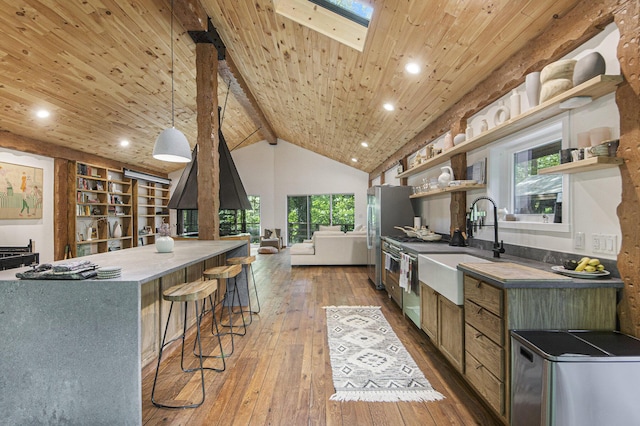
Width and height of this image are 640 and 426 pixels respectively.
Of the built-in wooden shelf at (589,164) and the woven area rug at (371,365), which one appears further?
the woven area rug at (371,365)

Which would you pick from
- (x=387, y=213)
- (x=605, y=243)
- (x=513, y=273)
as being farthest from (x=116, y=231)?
(x=605, y=243)

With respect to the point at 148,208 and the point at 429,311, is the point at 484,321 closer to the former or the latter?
the point at 429,311

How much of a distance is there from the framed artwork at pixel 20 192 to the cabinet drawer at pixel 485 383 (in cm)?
672

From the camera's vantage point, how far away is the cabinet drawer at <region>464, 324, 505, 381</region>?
164 centimetres

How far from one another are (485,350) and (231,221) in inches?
258

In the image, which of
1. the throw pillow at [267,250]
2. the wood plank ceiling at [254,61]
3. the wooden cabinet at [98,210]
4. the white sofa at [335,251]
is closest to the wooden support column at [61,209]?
the wooden cabinet at [98,210]

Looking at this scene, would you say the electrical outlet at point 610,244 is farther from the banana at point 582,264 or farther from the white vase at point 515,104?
the white vase at point 515,104

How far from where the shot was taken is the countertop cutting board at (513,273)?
5.24ft

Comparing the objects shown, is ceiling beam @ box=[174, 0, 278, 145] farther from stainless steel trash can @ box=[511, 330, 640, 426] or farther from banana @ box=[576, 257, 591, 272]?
stainless steel trash can @ box=[511, 330, 640, 426]

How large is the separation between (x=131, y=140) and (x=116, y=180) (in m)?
1.59

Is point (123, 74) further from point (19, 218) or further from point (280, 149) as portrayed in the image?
point (280, 149)

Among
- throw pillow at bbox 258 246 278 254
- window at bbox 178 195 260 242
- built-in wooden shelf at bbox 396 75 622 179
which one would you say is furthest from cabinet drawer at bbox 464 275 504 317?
throw pillow at bbox 258 246 278 254

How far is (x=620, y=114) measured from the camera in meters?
1.57

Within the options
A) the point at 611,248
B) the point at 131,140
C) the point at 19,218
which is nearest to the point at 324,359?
the point at 611,248
